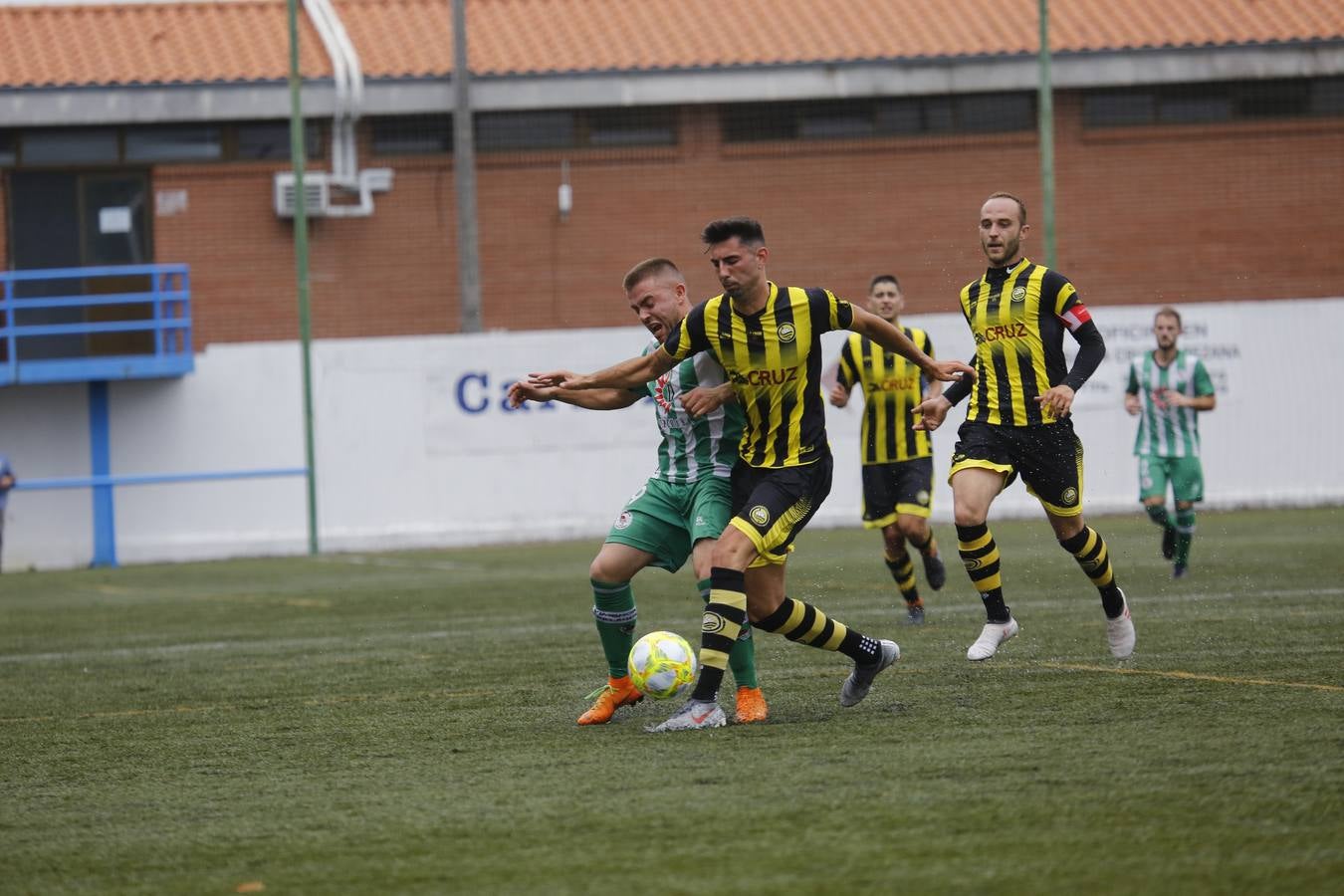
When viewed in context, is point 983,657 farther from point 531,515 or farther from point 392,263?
point 392,263

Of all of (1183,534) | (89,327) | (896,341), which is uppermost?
(89,327)

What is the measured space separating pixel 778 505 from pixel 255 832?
2306mm

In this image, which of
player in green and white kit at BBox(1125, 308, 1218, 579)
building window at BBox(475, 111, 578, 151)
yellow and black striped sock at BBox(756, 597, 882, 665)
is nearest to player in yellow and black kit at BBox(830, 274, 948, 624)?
player in green and white kit at BBox(1125, 308, 1218, 579)

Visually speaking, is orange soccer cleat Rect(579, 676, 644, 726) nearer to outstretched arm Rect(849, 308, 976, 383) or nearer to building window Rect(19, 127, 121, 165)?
outstretched arm Rect(849, 308, 976, 383)

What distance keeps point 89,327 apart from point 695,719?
622 inches

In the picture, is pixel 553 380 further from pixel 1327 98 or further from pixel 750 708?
pixel 1327 98

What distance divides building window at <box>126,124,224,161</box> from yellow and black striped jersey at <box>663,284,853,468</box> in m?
17.6

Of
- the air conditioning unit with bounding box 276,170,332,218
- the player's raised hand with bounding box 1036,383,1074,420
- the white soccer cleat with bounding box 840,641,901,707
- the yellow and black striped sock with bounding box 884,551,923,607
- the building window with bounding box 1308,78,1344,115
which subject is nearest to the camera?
the white soccer cleat with bounding box 840,641,901,707

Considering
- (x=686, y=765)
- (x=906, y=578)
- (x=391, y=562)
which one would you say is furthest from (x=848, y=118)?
(x=686, y=765)

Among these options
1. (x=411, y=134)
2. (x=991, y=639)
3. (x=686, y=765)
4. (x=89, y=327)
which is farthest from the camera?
(x=411, y=134)

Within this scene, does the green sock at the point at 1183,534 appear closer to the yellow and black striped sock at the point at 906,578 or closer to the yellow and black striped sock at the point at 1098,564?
the yellow and black striped sock at the point at 906,578

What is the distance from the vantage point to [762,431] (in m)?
6.43

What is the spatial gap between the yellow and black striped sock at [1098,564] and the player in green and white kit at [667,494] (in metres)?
1.81

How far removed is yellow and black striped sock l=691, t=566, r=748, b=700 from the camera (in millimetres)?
6117
